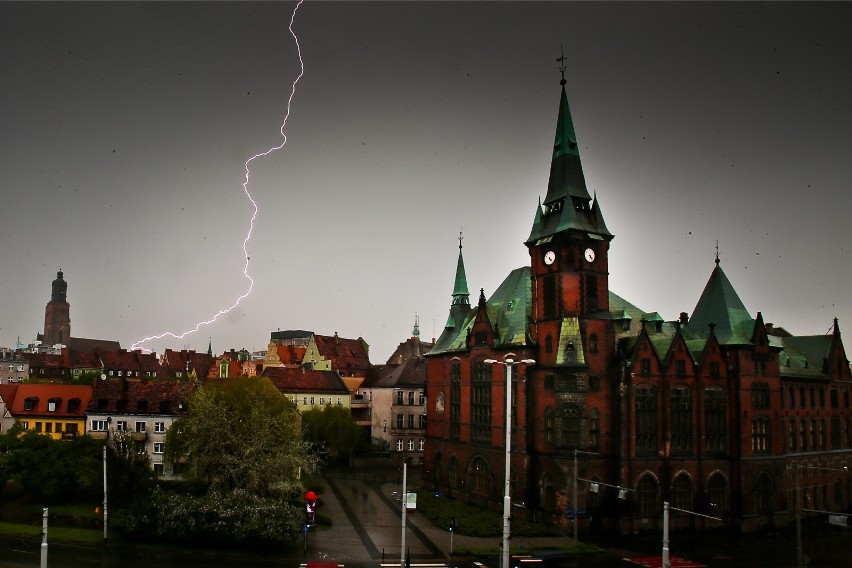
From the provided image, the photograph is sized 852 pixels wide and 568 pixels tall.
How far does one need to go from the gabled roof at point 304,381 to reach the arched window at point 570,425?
4782 centimetres

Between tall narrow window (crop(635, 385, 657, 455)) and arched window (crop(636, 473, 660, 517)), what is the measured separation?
6.63 ft

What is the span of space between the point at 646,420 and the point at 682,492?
626 cm

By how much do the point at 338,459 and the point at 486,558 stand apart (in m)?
45.0

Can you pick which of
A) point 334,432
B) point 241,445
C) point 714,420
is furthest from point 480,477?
point 334,432

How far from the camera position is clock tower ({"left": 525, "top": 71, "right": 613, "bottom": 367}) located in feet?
174

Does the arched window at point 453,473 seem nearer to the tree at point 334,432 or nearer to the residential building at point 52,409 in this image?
the tree at point 334,432

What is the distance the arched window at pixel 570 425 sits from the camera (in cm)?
5194

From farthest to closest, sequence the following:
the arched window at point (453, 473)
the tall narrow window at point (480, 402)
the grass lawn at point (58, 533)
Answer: the arched window at point (453, 473), the tall narrow window at point (480, 402), the grass lawn at point (58, 533)

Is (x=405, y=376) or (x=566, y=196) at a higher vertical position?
(x=566, y=196)

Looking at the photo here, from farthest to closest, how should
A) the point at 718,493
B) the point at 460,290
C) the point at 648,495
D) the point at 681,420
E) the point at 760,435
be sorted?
the point at 460,290 < the point at 760,435 < the point at 718,493 < the point at 681,420 < the point at 648,495

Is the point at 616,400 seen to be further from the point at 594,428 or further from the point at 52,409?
the point at 52,409

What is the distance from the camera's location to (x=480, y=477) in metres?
60.5

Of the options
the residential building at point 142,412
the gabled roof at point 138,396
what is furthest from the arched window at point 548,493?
the gabled roof at point 138,396

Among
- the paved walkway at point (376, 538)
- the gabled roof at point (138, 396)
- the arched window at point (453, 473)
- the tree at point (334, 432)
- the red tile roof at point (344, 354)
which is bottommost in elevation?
the paved walkway at point (376, 538)
